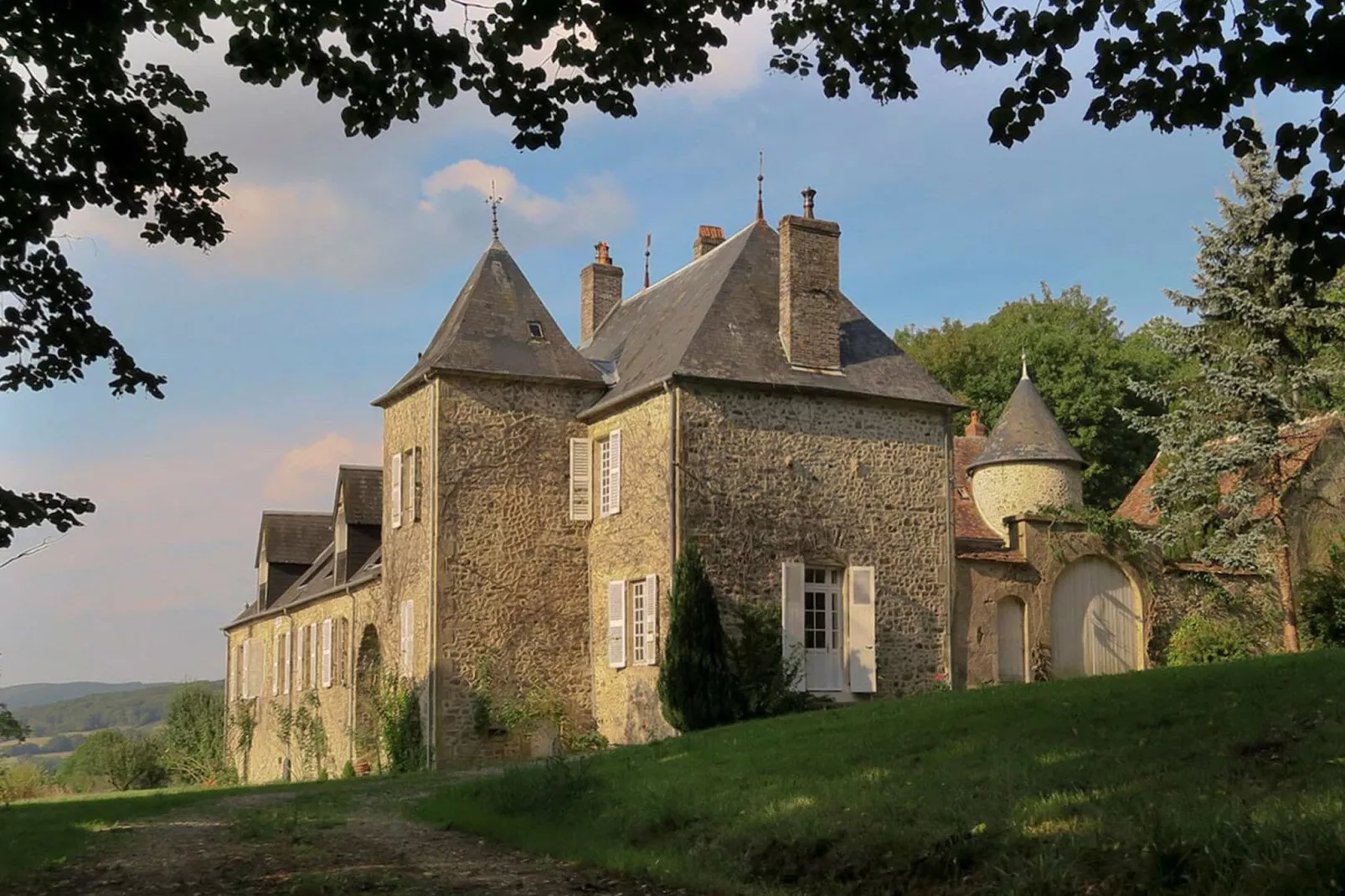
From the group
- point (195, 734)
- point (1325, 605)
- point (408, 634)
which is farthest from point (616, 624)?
point (195, 734)

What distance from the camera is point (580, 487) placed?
22.1 metres

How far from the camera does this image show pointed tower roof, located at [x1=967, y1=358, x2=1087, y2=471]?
84.0 ft

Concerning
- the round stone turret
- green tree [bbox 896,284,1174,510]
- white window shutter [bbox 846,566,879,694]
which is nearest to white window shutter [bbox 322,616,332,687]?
white window shutter [bbox 846,566,879,694]

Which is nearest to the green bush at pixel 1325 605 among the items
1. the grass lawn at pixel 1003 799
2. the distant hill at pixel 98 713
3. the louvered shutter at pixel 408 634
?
the grass lawn at pixel 1003 799

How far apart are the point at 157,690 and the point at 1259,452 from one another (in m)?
191

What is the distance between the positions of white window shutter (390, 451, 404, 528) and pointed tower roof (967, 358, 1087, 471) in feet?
34.7

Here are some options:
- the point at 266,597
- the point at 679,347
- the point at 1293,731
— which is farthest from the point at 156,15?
the point at 266,597

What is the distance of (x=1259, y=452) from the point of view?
76.0ft

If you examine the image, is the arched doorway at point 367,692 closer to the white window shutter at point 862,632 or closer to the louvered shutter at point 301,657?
the louvered shutter at point 301,657

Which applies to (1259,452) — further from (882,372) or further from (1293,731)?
(1293,731)

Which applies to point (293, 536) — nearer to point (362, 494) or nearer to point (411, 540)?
point (362, 494)

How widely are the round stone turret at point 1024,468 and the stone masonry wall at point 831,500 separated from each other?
4011 mm

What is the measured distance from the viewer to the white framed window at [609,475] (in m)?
21.4

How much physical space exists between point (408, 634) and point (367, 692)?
3.80 metres
